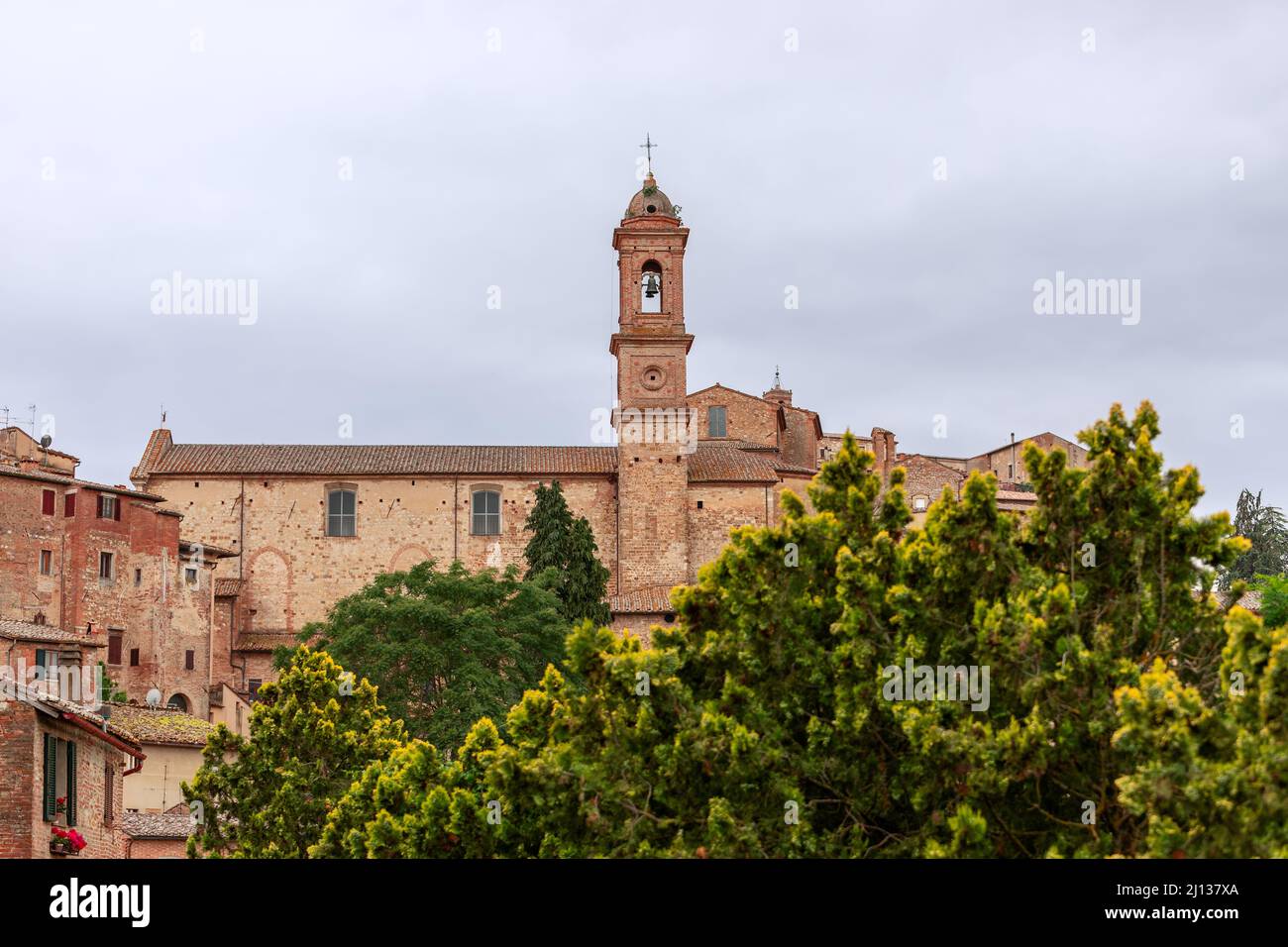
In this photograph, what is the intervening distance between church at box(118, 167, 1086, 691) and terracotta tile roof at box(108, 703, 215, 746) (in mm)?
19374

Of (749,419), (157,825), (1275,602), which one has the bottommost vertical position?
(157,825)

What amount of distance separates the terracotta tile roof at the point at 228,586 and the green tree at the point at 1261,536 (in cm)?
4347

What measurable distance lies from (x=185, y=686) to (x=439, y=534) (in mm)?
12296

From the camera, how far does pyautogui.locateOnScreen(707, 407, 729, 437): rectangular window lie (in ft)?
261

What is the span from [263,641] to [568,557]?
37.4 feet

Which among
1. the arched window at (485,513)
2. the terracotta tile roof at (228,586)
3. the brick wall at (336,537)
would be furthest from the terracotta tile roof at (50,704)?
the arched window at (485,513)

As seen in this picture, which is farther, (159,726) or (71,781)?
(159,726)

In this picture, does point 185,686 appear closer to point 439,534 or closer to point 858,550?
point 439,534

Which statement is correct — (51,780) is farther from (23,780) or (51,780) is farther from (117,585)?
(117,585)

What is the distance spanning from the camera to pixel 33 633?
4819 cm

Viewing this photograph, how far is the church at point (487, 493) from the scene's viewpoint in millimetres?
67250
